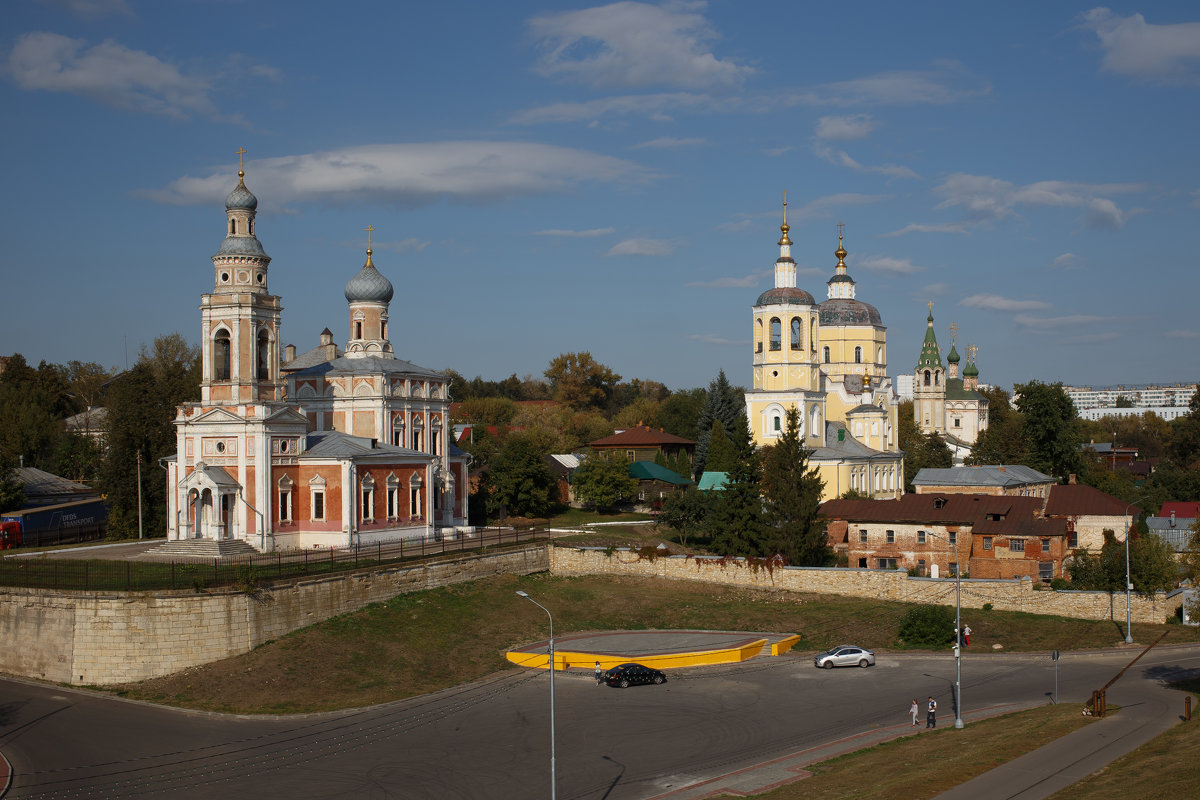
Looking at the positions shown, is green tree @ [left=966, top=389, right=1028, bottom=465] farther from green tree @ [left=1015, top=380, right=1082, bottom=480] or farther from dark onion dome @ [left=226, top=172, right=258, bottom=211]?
dark onion dome @ [left=226, top=172, right=258, bottom=211]

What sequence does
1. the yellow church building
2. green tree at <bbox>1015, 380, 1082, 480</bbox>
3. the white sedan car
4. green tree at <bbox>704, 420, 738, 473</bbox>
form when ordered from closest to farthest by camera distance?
the white sedan car < the yellow church building < green tree at <bbox>704, 420, 738, 473</bbox> < green tree at <bbox>1015, 380, 1082, 480</bbox>

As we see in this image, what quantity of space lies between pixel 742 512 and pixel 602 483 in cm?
1894

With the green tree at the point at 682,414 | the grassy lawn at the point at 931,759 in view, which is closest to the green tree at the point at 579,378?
the green tree at the point at 682,414

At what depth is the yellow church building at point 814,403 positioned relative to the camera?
66500 millimetres

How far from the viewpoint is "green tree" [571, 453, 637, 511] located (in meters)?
67.8

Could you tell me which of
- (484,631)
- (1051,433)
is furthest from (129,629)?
(1051,433)

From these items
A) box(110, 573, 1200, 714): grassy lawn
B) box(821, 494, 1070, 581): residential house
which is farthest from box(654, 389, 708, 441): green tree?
box(110, 573, 1200, 714): grassy lawn

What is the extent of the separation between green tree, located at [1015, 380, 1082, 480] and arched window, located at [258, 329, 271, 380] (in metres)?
51.4

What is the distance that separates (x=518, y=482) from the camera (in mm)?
61688

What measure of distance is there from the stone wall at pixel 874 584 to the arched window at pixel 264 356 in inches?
564

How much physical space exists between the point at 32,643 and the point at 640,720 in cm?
1935

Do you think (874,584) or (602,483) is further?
(602,483)

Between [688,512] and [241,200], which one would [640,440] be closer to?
[688,512]

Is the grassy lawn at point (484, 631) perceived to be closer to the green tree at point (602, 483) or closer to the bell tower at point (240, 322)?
the bell tower at point (240, 322)
